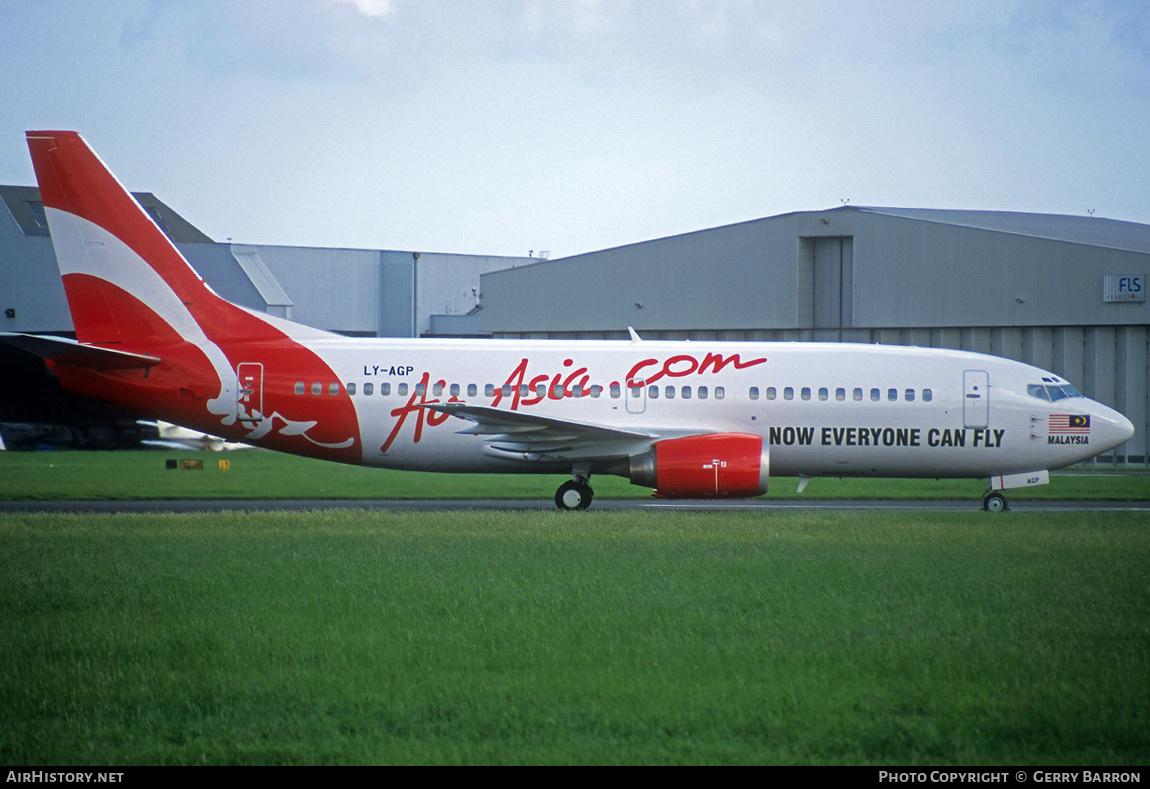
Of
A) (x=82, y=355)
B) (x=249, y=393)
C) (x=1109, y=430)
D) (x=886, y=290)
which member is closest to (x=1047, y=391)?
(x=1109, y=430)

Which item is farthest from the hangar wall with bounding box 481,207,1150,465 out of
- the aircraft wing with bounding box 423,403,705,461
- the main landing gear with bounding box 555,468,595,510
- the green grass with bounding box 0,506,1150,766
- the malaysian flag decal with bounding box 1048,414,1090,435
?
the green grass with bounding box 0,506,1150,766

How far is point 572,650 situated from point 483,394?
13.2 m

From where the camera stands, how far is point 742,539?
16.8 m

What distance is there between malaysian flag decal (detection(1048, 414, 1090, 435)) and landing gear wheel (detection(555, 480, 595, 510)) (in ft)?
30.6

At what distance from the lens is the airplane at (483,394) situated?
22.2m

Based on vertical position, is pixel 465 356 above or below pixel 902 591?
above

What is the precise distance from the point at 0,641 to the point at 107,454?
2627 centimetres

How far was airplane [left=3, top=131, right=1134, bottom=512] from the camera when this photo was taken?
72.8ft

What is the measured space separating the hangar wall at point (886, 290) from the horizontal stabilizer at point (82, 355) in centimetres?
2271

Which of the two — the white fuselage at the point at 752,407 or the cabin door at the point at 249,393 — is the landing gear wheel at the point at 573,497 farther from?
the cabin door at the point at 249,393

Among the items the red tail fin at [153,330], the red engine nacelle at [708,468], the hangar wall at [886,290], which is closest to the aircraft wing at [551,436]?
the red engine nacelle at [708,468]

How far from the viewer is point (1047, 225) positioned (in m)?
42.3
